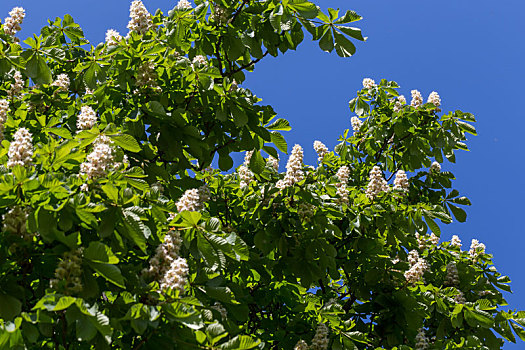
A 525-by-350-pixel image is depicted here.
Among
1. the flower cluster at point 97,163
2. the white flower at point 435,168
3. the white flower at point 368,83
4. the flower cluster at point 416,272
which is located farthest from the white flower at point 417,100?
the flower cluster at point 97,163

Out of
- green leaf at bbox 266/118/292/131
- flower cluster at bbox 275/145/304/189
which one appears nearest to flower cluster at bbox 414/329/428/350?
flower cluster at bbox 275/145/304/189

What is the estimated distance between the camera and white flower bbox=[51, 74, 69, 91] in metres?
6.87

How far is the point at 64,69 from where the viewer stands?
7488mm

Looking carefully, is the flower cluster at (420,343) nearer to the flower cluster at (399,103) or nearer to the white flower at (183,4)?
the flower cluster at (399,103)

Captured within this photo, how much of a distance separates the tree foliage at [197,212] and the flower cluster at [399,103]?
3 centimetres

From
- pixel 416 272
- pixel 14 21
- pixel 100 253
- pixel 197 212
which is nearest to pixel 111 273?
pixel 100 253

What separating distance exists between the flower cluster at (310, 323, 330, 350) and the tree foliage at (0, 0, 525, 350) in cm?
1

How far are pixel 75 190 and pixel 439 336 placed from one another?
16.7 ft

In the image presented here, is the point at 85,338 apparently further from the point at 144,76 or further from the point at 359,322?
the point at 359,322

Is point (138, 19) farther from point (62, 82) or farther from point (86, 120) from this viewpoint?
point (86, 120)

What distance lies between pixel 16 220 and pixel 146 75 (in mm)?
2492

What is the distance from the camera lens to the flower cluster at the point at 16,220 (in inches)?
145

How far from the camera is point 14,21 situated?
721cm

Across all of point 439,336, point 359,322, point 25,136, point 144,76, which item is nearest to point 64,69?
point 144,76
